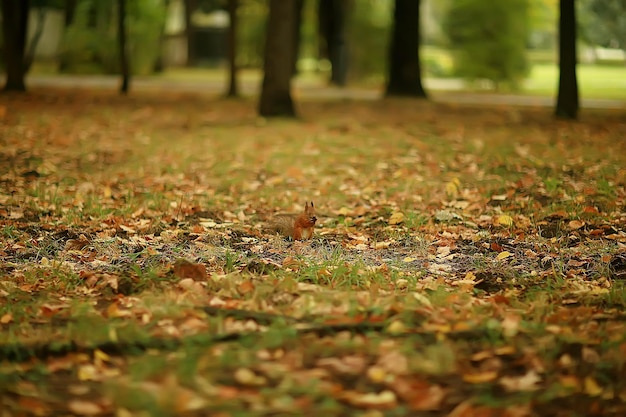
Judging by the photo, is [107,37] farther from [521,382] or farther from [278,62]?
[521,382]

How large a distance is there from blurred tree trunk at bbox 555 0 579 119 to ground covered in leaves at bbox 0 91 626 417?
4.94 m

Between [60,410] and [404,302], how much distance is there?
2263 mm

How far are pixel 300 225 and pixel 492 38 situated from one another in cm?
2262

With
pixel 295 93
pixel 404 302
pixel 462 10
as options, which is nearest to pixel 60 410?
pixel 404 302

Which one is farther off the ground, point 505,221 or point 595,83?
point 505,221

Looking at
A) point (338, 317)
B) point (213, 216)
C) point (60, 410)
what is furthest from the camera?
point (213, 216)

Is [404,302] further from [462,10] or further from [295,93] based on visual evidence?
[462,10]

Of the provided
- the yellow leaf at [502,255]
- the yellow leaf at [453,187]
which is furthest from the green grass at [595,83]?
the yellow leaf at [502,255]

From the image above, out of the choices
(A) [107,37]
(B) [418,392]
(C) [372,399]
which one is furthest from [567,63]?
(A) [107,37]

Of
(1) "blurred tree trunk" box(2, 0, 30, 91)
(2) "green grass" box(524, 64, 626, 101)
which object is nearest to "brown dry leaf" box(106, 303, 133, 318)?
(1) "blurred tree trunk" box(2, 0, 30, 91)

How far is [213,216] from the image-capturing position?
8.27 m

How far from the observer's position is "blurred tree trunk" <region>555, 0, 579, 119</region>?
16859 millimetres

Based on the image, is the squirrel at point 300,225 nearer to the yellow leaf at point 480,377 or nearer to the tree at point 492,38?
the yellow leaf at point 480,377

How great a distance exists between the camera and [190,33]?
47938 mm
